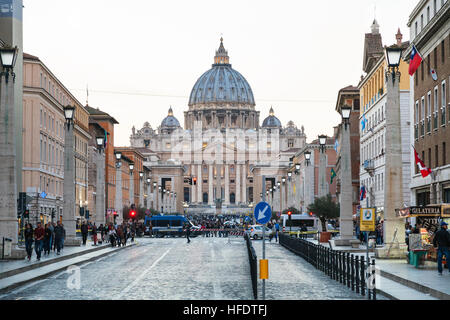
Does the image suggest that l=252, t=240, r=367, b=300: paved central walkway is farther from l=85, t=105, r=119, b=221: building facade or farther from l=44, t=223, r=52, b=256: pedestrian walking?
l=85, t=105, r=119, b=221: building facade

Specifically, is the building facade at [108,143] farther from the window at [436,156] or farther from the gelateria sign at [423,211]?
the gelateria sign at [423,211]

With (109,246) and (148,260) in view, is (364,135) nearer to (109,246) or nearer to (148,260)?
(109,246)

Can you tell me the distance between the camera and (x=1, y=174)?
1308 inches

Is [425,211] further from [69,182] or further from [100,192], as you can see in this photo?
[100,192]

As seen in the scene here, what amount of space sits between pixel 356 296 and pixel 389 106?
43.3 ft

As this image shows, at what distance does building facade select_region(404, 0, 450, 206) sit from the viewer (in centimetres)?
4188

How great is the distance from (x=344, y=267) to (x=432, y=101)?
933 inches

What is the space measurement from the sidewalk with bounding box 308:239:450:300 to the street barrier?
576mm

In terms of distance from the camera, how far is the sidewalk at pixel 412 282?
19797 mm

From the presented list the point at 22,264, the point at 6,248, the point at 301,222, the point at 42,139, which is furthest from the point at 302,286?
the point at 301,222

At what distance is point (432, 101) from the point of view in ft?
149

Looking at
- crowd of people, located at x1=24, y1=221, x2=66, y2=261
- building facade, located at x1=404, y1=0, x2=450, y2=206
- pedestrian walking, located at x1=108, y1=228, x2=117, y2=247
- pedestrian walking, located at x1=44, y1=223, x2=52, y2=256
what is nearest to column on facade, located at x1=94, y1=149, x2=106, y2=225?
pedestrian walking, located at x1=108, y1=228, x2=117, y2=247

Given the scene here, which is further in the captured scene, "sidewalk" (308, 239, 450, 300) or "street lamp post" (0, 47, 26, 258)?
"street lamp post" (0, 47, 26, 258)
